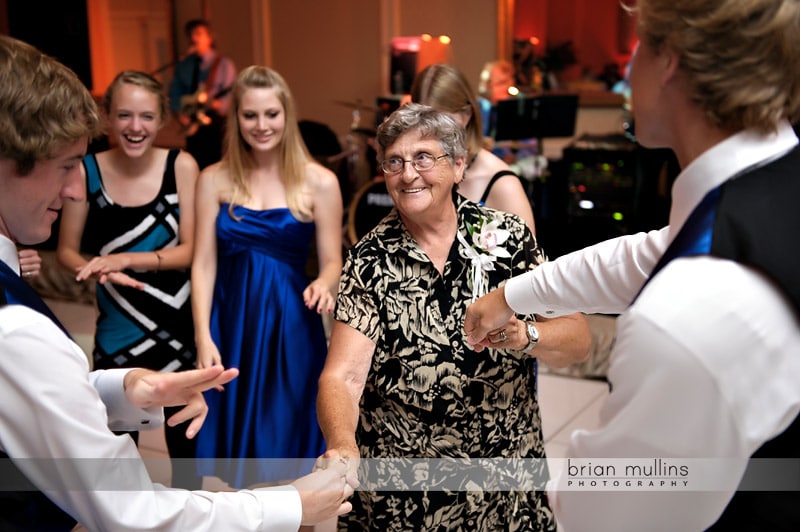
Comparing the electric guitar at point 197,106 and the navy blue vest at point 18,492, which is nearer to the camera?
the navy blue vest at point 18,492

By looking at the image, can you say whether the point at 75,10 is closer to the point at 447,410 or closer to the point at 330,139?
the point at 330,139

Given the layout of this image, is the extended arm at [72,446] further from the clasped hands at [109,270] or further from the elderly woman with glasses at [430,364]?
the clasped hands at [109,270]

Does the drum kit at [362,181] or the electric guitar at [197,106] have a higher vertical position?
the electric guitar at [197,106]

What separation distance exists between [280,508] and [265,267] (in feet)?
5.48

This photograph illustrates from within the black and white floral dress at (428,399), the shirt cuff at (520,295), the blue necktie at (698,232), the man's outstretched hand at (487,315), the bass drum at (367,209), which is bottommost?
the bass drum at (367,209)

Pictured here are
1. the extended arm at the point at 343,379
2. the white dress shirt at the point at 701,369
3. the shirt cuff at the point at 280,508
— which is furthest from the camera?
the extended arm at the point at 343,379

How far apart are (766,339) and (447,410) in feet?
3.35

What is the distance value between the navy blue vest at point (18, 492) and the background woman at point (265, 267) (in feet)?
5.51

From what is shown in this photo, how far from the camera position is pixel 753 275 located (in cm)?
97

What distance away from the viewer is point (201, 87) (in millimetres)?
8680

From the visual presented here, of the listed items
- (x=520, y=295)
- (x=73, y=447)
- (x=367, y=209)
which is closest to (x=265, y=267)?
(x=520, y=295)

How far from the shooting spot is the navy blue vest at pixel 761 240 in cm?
97

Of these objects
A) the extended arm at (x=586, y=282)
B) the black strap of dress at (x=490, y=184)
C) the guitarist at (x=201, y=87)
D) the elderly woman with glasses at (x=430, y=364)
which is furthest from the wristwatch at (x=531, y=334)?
the guitarist at (x=201, y=87)

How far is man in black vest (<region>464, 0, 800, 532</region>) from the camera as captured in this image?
3.16 feet
